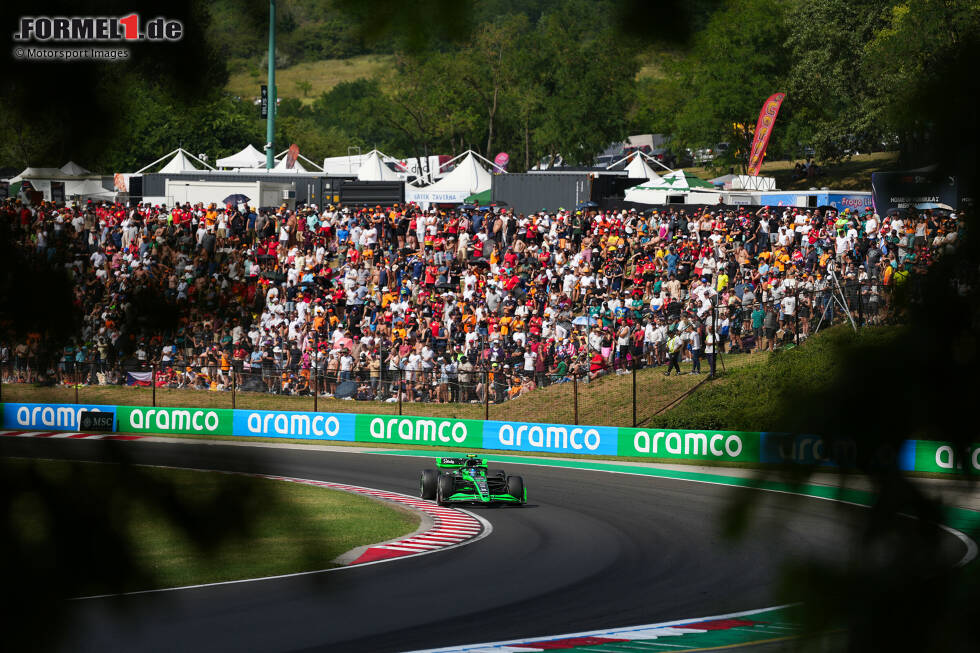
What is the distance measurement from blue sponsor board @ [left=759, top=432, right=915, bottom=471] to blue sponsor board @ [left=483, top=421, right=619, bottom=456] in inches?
1053

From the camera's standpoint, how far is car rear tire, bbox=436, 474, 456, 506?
2153cm

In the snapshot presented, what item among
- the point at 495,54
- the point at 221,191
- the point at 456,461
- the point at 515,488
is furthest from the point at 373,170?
the point at 495,54

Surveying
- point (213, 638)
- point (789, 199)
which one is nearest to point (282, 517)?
point (213, 638)

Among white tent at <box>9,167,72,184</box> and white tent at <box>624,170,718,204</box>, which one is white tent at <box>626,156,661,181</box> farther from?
white tent at <box>9,167,72,184</box>

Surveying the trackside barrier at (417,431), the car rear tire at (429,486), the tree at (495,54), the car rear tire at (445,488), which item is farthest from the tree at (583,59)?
the trackside barrier at (417,431)

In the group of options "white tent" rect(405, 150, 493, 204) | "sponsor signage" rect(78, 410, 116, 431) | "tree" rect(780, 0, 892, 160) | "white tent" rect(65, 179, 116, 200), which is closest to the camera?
"white tent" rect(65, 179, 116, 200)

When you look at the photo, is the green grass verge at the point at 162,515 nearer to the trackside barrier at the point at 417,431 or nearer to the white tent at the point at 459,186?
the trackside barrier at the point at 417,431

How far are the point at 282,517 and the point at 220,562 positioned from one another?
260mm

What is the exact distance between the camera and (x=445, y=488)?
21.5 m

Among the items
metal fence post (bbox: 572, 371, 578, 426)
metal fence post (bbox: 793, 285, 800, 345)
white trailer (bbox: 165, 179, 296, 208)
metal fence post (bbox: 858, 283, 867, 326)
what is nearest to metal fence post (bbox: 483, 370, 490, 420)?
metal fence post (bbox: 572, 371, 578, 426)

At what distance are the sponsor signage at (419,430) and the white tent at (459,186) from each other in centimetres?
1492

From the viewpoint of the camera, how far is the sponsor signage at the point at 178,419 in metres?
29.8

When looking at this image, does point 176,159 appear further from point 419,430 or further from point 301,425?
point 301,425

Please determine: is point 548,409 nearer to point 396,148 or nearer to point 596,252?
point 596,252
